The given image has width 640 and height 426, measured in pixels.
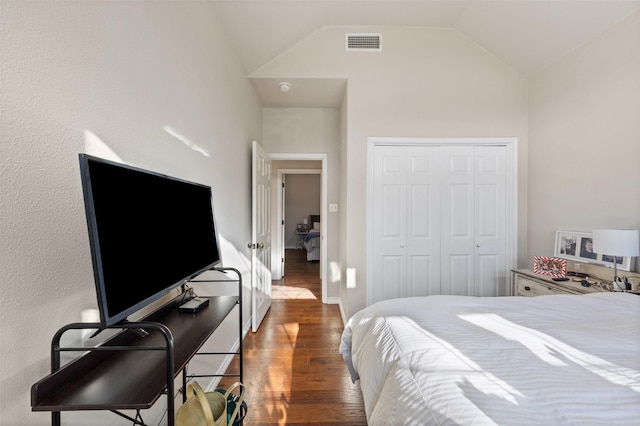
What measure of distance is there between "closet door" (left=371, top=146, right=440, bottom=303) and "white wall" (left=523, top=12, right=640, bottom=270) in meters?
1.05

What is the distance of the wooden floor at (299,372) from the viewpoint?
5.87 feet

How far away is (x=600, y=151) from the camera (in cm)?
232

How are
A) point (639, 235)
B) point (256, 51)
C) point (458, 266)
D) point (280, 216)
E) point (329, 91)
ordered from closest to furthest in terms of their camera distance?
point (639, 235)
point (256, 51)
point (458, 266)
point (329, 91)
point (280, 216)

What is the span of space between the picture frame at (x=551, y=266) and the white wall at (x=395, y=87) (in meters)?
1.42

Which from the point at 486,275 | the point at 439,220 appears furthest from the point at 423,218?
the point at 486,275

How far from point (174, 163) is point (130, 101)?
1.38 ft

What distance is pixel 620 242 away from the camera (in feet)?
6.33

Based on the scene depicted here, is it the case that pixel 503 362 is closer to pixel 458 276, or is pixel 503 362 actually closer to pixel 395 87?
pixel 458 276

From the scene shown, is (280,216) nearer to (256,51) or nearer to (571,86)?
(256,51)

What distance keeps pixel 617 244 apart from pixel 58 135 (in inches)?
121

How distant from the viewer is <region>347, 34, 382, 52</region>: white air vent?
3.02 m

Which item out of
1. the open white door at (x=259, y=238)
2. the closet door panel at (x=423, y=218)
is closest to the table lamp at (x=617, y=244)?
the closet door panel at (x=423, y=218)

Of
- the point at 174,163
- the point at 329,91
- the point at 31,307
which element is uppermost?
the point at 329,91

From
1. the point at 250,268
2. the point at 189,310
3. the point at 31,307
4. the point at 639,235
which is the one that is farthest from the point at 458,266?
the point at 31,307
